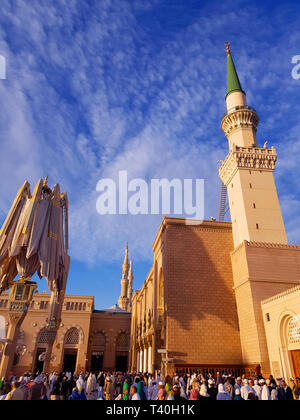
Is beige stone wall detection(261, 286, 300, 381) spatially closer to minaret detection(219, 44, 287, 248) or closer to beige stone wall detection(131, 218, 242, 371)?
beige stone wall detection(131, 218, 242, 371)

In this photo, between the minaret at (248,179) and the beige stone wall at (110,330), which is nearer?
the minaret at (248,179)

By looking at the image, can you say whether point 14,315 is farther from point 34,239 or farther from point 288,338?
point 288,338

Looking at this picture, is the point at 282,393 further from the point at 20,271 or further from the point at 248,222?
the point at 248,222

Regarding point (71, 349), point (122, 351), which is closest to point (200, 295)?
point (71, 349)

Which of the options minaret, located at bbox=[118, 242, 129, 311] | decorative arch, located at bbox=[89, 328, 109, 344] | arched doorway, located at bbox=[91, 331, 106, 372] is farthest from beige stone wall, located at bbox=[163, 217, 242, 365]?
minaret, located at bbox=[118, 242, 129, 311]

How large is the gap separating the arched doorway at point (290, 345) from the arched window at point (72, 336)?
2606 cm

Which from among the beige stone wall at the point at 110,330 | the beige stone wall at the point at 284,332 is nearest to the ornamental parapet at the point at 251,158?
the beige stone wall at the point at 284,332

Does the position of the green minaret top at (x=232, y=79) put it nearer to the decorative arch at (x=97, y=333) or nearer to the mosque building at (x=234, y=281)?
the mosque building at (x=234, y=281)

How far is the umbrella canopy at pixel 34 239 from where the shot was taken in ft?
45.4

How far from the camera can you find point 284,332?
15.8m

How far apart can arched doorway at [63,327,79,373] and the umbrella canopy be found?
21.5 metres

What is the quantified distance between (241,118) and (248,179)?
658cm

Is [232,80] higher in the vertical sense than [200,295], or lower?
higher
